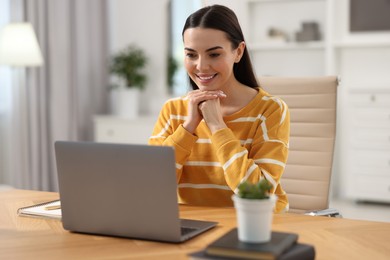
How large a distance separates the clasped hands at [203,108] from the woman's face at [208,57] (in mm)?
46

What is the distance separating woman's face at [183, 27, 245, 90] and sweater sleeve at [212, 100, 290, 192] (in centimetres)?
21

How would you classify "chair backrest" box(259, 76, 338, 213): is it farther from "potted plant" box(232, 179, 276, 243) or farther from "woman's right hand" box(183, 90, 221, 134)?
"potted plant" box(232, 179, 276, 243)

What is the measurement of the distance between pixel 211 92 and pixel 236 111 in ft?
0.36

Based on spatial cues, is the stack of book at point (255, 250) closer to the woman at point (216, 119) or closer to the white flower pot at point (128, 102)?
A: the woman at point (216, 119)

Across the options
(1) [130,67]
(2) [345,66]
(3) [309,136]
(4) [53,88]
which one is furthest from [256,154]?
(2) [345,66]

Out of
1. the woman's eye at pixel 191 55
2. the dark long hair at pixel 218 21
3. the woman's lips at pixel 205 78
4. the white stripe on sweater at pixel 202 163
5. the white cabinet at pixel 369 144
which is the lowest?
the white cabinet at pixel 369 144

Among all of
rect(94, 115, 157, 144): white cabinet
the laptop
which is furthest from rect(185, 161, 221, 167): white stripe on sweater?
rect(94, 115, 157, 144): white cabinet

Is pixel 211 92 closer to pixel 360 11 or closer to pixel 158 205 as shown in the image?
pixel 158 205

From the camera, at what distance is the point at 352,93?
185 inches

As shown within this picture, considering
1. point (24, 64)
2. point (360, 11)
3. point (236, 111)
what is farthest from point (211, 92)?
point (360, 11)

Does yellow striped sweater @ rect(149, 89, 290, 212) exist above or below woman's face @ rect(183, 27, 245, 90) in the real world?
below

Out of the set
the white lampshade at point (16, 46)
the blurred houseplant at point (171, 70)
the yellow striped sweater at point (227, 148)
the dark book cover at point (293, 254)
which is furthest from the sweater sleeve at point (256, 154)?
the blurred houseplant at point (171, 70)

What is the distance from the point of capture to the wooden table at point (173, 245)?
4.16ft

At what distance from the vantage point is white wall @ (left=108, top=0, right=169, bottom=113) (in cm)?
527
